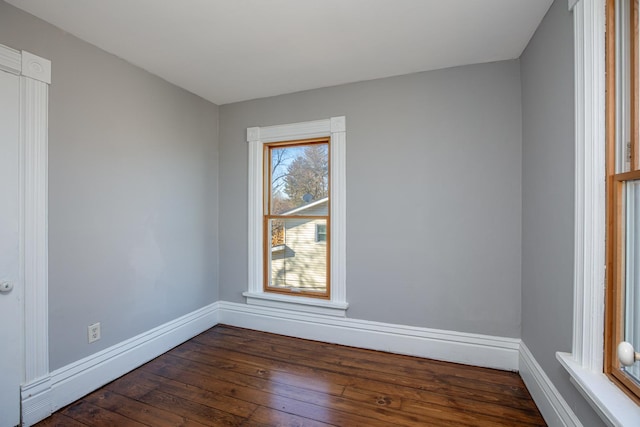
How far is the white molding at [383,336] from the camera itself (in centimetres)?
229

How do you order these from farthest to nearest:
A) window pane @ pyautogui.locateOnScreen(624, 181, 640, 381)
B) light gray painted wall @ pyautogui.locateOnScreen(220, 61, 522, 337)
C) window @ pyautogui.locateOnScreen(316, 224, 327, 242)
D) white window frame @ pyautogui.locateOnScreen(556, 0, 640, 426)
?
window @ pyautogui.locateOnScreen(316, 224, 327, 242) → light gray painted wall @ pyautogui.locateOnScreen(220, 61, 522, 337) → white window frame @ pyautogui.locateOnScreen(556, 0, 640, 426) → window pane @ pyautogui.locateOnScreen(624, 181, 640, 381)

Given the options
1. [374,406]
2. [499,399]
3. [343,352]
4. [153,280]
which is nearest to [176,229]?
[153,280]

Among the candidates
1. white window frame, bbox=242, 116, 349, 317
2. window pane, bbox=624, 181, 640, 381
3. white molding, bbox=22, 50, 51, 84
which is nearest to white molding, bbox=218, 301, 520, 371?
white window frame, bbox=242, 116, 349, 317

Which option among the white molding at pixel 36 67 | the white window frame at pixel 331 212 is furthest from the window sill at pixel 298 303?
the white molding at pixel 36 67

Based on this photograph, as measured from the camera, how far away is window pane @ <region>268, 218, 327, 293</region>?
291cm

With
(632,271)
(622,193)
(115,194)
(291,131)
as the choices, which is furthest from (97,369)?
(622,193)

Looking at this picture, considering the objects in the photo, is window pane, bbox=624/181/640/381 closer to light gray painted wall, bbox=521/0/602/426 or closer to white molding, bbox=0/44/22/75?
light gray painted wall, bbox=521/0/602/426

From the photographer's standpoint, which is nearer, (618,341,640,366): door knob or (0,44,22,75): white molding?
(618,341,640,366): door knob

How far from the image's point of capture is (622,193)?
1212mm

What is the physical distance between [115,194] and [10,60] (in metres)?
0.94

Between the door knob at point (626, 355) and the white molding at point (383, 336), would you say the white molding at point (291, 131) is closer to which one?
the white molding at point (383, 336)

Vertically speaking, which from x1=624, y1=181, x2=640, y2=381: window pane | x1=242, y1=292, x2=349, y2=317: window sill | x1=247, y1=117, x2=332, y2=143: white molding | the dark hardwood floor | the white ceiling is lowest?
the dark hardwood floor

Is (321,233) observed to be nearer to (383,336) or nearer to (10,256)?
(383,336)

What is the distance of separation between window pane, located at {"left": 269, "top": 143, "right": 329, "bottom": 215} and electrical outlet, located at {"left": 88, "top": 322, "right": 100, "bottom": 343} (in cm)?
172
